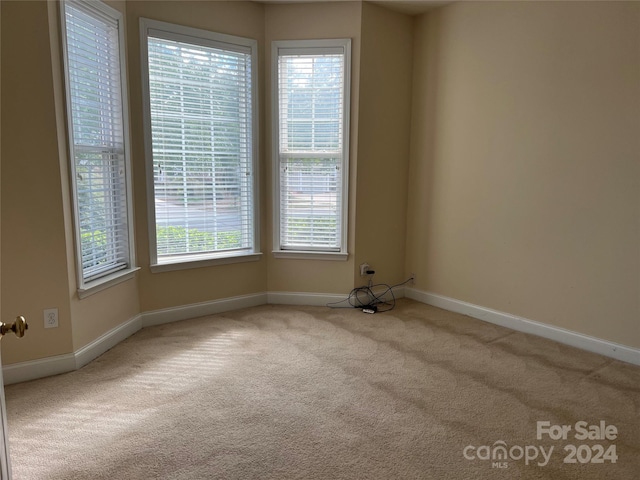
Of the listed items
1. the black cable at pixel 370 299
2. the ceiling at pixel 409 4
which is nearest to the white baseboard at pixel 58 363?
the black cable at pixel 370 299

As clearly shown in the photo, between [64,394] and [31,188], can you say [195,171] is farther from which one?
[64,394]

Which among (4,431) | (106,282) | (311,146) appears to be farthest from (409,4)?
(4,431)

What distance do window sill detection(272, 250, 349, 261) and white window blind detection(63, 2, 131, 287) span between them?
4.26 feet

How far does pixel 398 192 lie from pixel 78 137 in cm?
268

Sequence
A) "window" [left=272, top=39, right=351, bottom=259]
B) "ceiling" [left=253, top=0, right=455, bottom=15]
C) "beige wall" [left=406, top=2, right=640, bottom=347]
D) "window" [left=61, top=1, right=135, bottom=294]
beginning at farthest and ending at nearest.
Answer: "window" [left=272, top=39, right=351, bottom=259], "ceiling" [left=253, top=0, right=455, bottom=15], "beige wall" [left=406, top=2, right=640, bottom=347], "window" [left=61, top=1, right=135, bottom=294]

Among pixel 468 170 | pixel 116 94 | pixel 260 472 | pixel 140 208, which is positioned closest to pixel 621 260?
pixel 468 170

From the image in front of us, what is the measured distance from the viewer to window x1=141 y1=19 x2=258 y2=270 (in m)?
3.39

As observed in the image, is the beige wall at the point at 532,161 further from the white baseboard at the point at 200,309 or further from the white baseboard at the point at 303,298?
the white baseboard at the point at 200,309

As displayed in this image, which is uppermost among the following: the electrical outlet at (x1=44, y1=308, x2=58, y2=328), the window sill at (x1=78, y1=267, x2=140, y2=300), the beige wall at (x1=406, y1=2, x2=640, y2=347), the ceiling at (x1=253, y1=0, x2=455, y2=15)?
the ceiling at (x1=253, y1=0, x2=455, y2=15)

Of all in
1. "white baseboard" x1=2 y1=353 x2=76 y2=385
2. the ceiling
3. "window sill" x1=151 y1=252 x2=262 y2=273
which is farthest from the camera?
the ceiling

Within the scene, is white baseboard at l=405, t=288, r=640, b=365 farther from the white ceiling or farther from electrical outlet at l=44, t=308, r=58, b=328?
electrical outlet at l=44, t=308, r=58, b=328

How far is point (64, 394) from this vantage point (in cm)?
248

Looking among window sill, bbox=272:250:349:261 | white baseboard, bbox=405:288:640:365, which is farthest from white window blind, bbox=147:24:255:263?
white baseboard, bbox=405:288:640:365

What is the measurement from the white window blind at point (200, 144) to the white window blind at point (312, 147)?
30 centimetres
